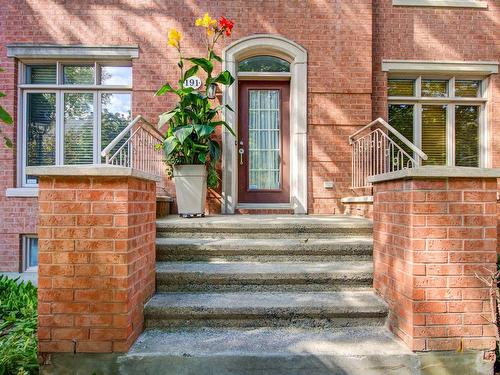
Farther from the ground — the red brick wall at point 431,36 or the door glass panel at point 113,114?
the red brick wall at point 431,36

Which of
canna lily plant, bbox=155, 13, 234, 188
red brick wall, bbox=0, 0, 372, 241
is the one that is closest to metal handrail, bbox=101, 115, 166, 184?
red brick wall, bbox=0, 0, 372, 241

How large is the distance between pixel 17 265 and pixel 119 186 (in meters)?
4.22

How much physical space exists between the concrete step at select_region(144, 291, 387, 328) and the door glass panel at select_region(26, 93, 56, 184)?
4.18 m

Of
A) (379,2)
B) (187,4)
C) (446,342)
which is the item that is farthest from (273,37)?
(446,342)

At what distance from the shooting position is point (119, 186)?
2174 mm

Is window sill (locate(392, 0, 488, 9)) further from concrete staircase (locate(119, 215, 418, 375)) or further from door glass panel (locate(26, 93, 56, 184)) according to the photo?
door glass panel (locate(26, 93, 56, 184))

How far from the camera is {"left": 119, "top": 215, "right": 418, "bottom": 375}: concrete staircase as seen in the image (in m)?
2.09

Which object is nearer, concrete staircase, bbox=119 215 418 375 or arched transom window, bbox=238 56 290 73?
concrete staircase, bbox=119 215 418 375

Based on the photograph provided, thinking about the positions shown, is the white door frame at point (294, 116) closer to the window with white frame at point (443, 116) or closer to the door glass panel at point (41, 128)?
the window with white frame at point (443, 116)

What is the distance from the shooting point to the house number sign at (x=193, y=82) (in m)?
5.08

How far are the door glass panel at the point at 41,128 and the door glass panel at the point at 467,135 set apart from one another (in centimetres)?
671

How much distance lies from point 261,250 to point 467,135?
4.87 metres

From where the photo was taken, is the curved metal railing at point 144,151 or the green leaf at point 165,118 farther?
the curved metal railing at point 144,151

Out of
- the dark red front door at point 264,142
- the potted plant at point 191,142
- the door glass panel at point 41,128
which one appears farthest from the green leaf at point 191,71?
the door glass panel at point 41,128
